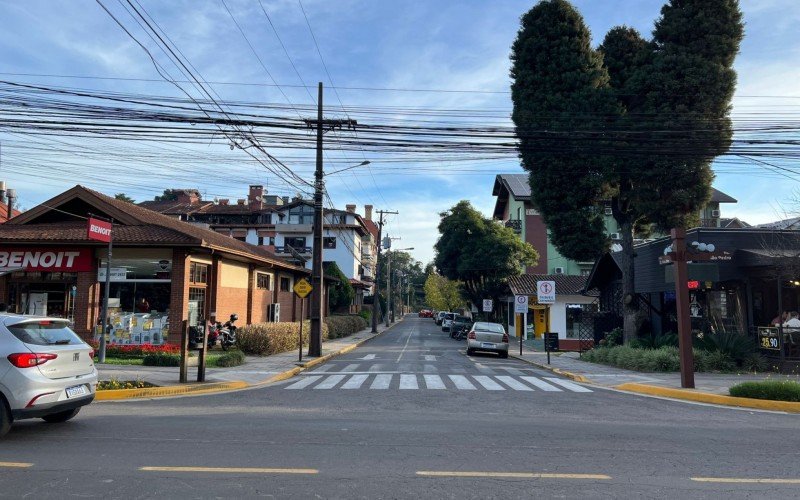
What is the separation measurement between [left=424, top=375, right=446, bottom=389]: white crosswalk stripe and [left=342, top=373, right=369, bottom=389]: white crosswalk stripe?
1.68 metres

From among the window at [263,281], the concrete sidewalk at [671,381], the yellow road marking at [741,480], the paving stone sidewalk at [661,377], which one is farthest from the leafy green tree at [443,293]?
the yellow road marking at [741,480]

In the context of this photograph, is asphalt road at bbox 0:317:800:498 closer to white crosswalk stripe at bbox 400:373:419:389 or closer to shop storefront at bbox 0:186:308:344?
white crosswalk stripe at bbox 400:373:419:389

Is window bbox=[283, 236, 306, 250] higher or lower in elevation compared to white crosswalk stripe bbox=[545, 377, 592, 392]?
higher

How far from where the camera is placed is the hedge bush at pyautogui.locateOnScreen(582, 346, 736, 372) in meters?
17.4

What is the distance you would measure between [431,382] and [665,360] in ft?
26.4

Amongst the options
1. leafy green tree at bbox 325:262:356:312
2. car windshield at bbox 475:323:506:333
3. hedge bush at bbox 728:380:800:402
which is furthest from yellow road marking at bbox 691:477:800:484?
leafy green tree at bbox 325:262:356:312

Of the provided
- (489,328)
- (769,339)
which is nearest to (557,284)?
(489,328)

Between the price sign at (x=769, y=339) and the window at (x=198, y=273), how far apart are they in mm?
19554

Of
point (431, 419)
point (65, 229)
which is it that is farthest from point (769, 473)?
point (65, 229)

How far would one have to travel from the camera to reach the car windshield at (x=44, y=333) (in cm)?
775

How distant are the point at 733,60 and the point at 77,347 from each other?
2225 cm

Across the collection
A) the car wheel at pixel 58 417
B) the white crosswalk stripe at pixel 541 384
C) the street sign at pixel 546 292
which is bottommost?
the white crosswalk stripe at pixel 541 384

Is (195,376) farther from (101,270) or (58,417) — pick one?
(101,270)

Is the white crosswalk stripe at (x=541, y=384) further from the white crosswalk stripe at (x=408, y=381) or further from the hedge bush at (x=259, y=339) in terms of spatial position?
the hedge bush at (x=259, y=339)
